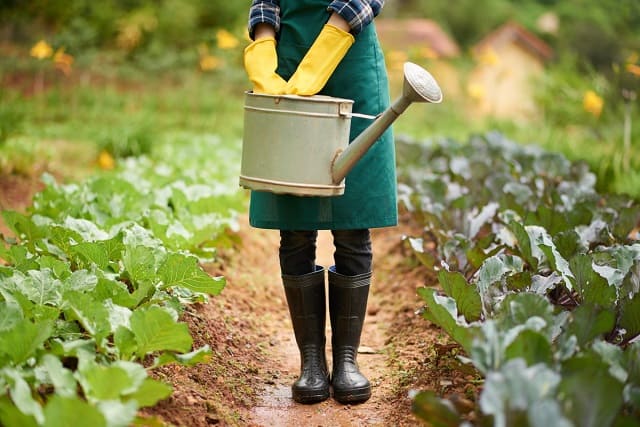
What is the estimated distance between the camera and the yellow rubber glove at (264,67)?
2313mm

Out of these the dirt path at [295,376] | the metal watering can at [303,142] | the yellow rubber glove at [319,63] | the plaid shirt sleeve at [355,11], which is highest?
the plaid shirt sleeve at [355,11]

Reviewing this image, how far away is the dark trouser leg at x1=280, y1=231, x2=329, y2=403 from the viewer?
2.58m

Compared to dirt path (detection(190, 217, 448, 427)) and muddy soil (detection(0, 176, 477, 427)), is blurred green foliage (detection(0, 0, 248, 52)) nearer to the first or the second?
dirt path (detection(190, 217, 448, 427))

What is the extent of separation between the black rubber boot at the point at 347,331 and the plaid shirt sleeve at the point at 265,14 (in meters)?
0.77

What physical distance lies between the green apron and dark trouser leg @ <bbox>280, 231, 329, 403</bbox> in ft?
0.35

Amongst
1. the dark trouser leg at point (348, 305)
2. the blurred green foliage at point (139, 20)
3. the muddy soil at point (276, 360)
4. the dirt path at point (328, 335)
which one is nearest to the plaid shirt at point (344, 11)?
the dark trouser leg at point (348, 305)

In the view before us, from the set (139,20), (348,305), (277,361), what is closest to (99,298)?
(348,305)

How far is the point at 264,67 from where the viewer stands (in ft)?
7.77

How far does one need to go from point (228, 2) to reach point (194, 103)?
3468mm

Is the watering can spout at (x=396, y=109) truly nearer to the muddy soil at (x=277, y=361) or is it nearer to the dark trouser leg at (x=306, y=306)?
the dark trouser leg at (x=306, y=306)

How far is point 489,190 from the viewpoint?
423cm

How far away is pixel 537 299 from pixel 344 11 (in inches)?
36.7

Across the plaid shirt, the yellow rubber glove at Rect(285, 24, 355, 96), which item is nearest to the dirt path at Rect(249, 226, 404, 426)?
the yellow rubber glove at Rect(285, 24, 355, 96)

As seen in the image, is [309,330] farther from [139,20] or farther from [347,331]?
[139,20]
